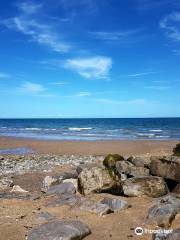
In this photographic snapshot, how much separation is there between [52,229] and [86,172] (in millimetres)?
3833

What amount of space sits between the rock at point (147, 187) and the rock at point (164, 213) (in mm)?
1683

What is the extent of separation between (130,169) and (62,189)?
7.78 ft

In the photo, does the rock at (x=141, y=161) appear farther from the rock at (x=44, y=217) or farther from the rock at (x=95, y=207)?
the rock at (x=44, y=217)

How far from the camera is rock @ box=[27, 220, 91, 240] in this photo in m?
6.79

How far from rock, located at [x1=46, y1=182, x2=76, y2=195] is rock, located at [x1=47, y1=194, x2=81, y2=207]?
480mm

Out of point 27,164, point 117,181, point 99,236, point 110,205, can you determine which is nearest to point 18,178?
point 27,164

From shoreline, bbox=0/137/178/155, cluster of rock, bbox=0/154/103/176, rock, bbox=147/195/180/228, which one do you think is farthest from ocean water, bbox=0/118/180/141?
rock, bbox=147/195/180/228

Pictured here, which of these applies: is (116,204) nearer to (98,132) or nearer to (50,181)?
(50,181)

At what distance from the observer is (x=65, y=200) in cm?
1011

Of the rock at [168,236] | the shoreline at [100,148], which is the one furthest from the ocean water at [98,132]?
the rock at [168,236]

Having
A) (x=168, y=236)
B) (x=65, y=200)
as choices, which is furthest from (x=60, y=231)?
(x=65, y=200)

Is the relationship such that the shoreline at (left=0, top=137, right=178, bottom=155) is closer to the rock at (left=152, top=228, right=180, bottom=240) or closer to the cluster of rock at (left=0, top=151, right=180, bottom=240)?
the cluster of rock at (left=0, top=151, right=180, bottom=240)

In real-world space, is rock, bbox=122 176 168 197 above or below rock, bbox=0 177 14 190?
above

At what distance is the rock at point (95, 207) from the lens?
8.82 meters
